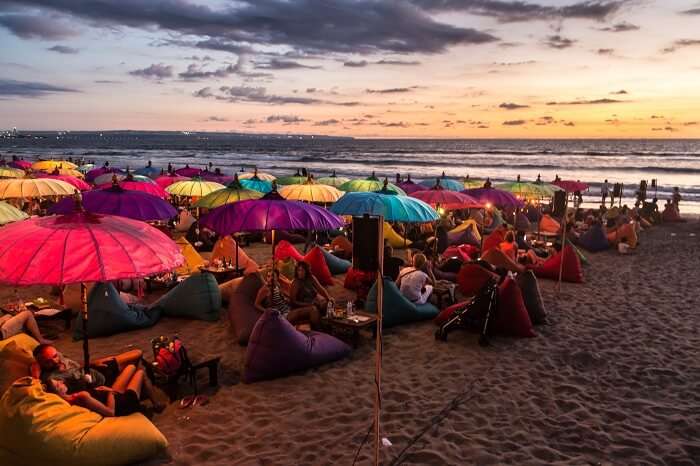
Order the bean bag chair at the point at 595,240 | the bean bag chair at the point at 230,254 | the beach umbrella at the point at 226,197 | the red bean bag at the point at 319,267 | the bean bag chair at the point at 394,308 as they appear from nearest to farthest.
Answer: the bean bag chair at the point at 394,308
the beach umbrella at the point at 226,197
the red bean bag at the point at 319,267
the bean bag chair at the point at 230,254
the bean bag chair at the point at 595,240

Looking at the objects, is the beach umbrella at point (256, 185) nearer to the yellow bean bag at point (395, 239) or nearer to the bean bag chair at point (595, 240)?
the yellow bean bag at point (395, 239)

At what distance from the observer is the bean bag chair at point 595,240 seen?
1617cm

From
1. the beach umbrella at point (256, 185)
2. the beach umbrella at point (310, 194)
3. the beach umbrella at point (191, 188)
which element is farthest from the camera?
the beach umbrella at point (256, 185)

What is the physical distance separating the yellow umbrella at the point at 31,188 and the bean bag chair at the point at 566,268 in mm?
10790

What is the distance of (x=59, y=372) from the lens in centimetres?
492

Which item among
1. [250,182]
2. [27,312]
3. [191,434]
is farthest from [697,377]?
[250,182]

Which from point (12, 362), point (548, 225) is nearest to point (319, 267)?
point (12, 362)

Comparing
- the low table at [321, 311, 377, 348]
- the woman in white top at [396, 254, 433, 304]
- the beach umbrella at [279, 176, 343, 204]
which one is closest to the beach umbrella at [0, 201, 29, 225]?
the low table at [321, 311, 377, 348]

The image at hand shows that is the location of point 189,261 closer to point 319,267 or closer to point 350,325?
point 319,267

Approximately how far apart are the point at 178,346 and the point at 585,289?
29.9 feet

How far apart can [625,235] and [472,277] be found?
8.88 metres

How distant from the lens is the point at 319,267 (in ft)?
35.7

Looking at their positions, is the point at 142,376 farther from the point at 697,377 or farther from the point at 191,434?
the point at 697,377

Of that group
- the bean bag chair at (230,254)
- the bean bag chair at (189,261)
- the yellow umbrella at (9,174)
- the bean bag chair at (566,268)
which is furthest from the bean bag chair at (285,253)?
the yellow umbrella at (9,174)
